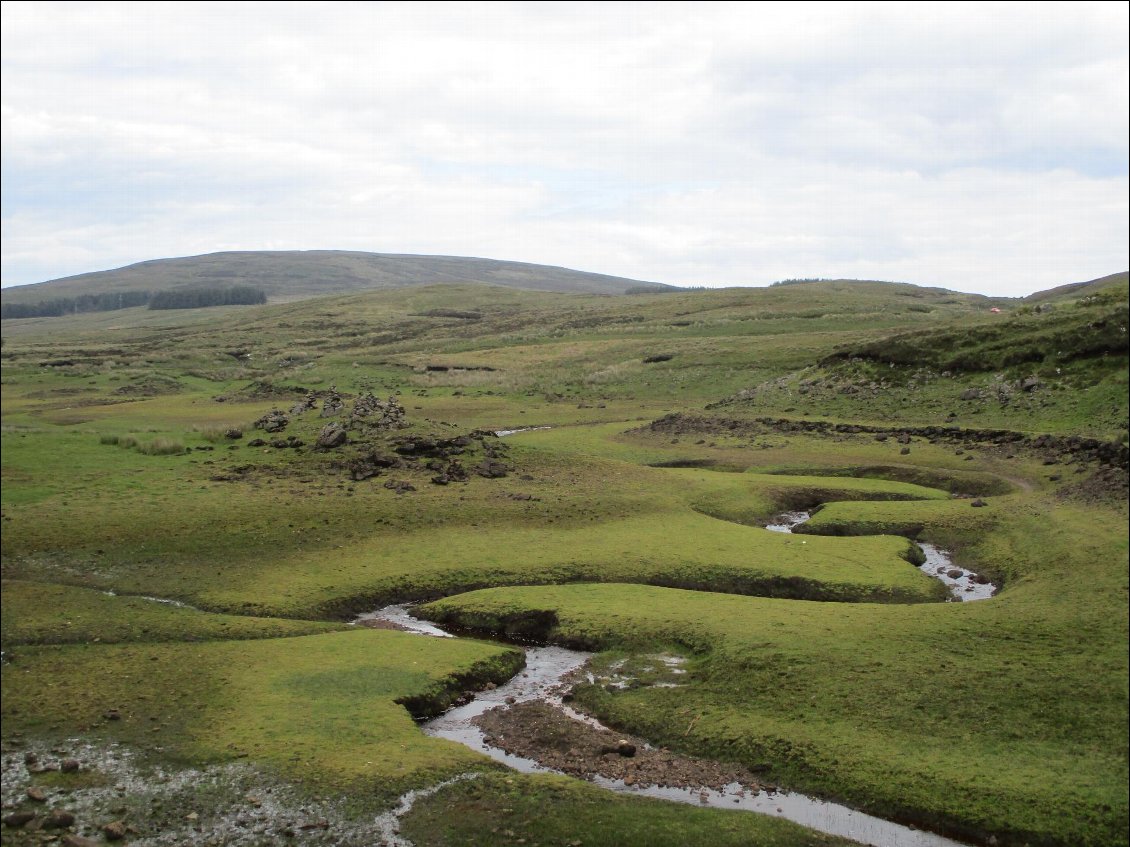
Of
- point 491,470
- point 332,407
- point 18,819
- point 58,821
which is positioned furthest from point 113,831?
point 332,407

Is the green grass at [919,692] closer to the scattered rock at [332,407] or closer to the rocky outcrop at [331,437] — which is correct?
the rocky outcrop at [331,437]

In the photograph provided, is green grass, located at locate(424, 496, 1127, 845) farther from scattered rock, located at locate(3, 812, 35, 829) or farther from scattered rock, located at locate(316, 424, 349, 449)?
scattered rock, located at locate(316, 424, 349, 449)

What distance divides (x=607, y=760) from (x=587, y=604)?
817 centimetres

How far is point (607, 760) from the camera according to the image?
17938mm

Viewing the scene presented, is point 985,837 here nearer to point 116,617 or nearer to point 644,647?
point 644,647

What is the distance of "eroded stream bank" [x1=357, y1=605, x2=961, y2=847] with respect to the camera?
52.6ft

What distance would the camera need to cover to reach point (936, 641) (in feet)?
68.5

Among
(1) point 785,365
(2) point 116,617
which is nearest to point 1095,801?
(2) point 116,617

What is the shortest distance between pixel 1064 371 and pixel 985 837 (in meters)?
40.1

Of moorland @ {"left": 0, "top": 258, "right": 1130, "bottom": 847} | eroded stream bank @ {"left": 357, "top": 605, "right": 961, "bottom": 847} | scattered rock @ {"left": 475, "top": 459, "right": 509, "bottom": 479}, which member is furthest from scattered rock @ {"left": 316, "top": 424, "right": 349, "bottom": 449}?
eroded stream bank @ {"left": 357, "top": 605, "right": 961, "bottom": 847}

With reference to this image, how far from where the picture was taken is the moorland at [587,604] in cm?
1593

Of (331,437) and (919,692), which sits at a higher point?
(331,437)

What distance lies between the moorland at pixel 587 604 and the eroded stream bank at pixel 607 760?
41cm

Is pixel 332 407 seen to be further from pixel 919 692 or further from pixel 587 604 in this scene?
pixel 919 692
